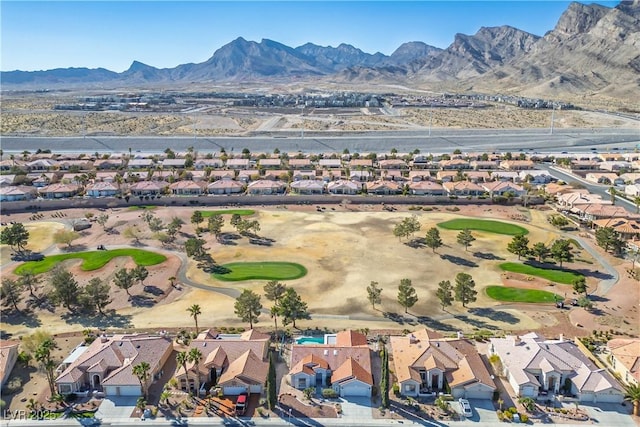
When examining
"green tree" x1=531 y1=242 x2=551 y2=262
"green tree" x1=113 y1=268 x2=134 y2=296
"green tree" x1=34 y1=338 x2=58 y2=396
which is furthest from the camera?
"green tree" x1=531 y1=242 x2=551 y2=262

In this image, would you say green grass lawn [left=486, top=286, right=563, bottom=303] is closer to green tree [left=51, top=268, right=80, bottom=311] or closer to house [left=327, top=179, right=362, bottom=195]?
house [left=327, top=179, right=362, bottom=195]

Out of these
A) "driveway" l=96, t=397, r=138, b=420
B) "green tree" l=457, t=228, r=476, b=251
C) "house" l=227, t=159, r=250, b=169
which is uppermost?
"house" l=227, t=159, r=250, b=169

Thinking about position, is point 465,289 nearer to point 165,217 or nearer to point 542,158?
point 165,217

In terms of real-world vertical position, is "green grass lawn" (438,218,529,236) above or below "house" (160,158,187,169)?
below

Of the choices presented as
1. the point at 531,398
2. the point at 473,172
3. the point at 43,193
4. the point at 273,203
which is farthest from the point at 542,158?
the point at 43,193

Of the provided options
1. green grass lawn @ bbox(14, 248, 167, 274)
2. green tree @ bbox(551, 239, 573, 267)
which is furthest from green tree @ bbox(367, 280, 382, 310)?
green grass lawn @ bbox(14, 248, 167, 274)

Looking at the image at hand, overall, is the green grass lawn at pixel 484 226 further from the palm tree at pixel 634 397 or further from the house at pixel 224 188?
the house at pixel 224 188

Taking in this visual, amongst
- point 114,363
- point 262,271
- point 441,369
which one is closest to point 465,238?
point 262,271

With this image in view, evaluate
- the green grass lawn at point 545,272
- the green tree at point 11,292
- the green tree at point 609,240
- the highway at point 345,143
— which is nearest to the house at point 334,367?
the green grass lawn at point 545,272
